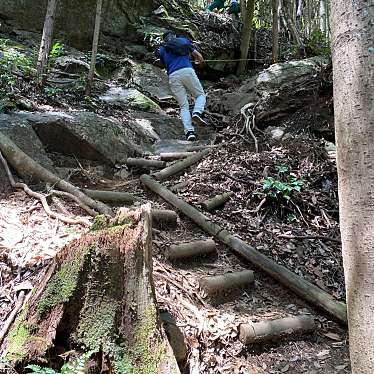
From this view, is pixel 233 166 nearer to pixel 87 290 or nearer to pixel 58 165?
pixel 58 165

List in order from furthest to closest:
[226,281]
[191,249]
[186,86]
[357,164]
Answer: [186,86]
[191,249]
[226,281]
[357,164]


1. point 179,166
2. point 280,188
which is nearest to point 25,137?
point 179,166

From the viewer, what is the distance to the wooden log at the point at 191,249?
4.04m

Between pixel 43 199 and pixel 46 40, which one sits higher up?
pixel 46 40

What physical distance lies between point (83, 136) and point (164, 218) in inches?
77.1

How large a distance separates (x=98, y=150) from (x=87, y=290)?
3541 mm

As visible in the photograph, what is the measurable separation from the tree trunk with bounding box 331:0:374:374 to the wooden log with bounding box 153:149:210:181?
4.11 metres

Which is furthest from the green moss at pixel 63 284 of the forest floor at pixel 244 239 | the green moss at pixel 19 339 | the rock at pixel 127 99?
the rock at pixel 127 99

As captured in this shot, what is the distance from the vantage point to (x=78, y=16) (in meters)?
12.7

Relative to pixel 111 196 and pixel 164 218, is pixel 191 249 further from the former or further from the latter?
pixel 111 196

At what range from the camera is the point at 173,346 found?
2.81m

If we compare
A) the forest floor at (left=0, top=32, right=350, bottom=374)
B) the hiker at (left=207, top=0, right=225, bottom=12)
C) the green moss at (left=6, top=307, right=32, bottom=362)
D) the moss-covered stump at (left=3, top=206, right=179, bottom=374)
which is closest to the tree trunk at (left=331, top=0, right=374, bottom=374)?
the moss-covered stump at (left=3, top=206, right=179, bottom=374)

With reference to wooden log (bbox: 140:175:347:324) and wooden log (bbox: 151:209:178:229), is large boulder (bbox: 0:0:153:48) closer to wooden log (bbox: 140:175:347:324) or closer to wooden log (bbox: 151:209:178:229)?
wooden log (bbox: 140:175:347:324)

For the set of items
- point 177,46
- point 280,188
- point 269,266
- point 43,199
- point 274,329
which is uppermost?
point 177,46
